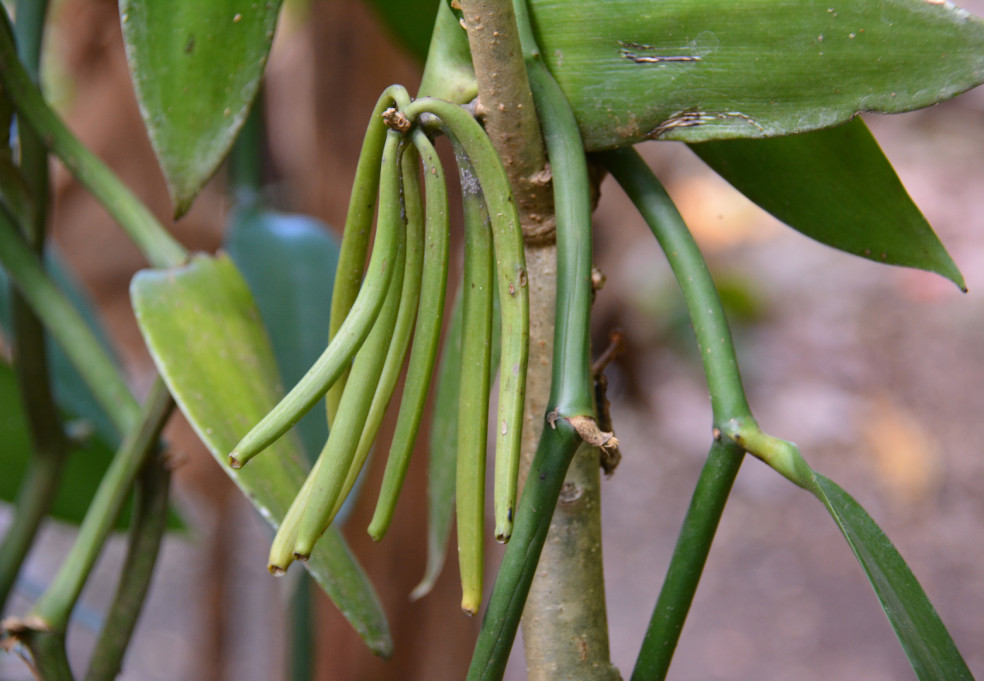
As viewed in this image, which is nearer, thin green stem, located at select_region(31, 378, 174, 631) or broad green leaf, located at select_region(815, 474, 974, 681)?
broad green leaf, located at select_region(815, 474, 974, 681)

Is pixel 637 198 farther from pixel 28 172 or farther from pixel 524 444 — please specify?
pixel 28 172

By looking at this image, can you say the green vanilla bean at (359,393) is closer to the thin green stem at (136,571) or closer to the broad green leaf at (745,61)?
the broad green leaf at (745,61)

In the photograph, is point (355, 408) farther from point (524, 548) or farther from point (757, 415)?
point (757, 415)

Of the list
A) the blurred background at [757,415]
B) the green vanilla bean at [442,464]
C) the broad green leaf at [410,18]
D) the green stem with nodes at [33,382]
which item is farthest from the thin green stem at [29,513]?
the blurred background at [757,415]

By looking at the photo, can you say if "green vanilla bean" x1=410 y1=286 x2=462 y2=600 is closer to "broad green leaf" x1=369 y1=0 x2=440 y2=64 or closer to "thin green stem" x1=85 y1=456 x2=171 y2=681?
"thin green stem" x1=85 y1=456 x2=171 y2=681

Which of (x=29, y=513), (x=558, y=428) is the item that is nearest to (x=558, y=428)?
(x=558, y=428)


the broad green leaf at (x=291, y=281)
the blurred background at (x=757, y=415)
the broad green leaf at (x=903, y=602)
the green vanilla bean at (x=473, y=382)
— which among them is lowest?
the blurred background at (x=757, y=415)

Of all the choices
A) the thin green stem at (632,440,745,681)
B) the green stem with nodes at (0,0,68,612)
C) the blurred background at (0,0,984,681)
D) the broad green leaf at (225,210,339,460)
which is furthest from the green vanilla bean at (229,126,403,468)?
the blurred background at (0,0,984,681)

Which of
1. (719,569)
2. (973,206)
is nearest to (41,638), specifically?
(719,569)
